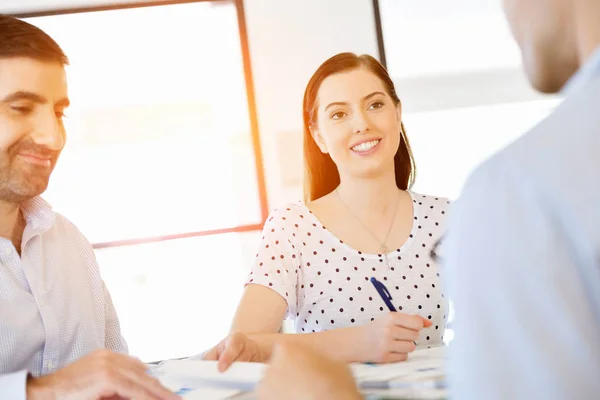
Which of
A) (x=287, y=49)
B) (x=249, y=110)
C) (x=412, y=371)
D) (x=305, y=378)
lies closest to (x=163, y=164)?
(x=249, y=110)

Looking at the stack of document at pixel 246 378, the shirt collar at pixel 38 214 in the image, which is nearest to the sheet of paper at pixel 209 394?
the stack of document at pixel 246 378

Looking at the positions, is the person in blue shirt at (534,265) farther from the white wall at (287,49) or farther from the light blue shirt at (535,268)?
the white wall at (287,49)

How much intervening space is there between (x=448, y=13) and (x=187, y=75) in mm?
1310

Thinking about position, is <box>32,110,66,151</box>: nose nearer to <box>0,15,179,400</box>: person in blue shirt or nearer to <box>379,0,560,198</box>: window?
<box>0,15,179,400</box>: person in blue shirt

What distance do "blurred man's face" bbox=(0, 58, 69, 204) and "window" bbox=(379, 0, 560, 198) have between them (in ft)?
6.21

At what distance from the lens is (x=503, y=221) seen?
36 centimetres

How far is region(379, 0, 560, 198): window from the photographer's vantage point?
291cm

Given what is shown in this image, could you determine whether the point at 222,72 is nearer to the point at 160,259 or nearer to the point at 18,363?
the point at 160,259

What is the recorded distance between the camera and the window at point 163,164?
271 centimetres

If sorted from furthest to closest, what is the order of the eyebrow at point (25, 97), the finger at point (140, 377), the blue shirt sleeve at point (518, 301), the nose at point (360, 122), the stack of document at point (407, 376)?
1. the nose at point (360, 122)
2. the eyebrow at point (25, 97)
3. the finger at point (140, 377)
4. the stack of document at point (407, 376)
5. the blue shirt sleeve at point (518, 301)

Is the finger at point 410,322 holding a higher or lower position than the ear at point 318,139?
lower

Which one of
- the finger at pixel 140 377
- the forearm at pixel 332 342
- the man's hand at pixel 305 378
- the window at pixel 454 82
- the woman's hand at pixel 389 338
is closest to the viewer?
the man's hand at pixel 305 378

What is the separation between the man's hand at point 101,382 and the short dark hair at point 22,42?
28.5 inches

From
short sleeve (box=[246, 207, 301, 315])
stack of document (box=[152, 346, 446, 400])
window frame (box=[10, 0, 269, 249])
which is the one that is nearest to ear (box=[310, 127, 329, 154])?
short sleeve (box=[246, 207, 301, 315])
